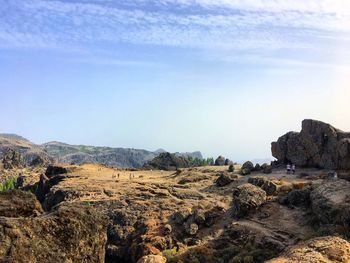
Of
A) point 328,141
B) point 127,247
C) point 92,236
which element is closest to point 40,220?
point 92,236

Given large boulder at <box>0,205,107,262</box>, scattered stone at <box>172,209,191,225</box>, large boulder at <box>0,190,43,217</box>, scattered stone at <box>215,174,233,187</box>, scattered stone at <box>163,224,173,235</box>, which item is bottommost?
scattered stone at <box>163,224,173,235</box>

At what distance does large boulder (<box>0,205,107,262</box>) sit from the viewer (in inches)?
471

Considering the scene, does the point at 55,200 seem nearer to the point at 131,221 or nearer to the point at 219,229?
the point at 131,221

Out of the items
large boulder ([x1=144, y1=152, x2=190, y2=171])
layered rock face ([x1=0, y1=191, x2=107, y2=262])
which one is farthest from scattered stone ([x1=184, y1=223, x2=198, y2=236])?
large boulder ([x1=144, y1=152, x2=190, y2=171])

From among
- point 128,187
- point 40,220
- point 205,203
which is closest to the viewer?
point 40,220

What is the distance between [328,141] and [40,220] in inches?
2208

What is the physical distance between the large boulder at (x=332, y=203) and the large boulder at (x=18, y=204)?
90.1ft

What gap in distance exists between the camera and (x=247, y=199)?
48875 millimetres

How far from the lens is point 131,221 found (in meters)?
55.3

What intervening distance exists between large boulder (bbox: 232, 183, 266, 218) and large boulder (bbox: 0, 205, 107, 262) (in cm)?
3599

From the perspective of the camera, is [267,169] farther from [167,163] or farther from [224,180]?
[167,163]

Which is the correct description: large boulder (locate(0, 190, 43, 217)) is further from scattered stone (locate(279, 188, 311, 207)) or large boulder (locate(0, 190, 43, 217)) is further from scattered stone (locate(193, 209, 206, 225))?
scattered stone (locate(279, 188, 311, 207))

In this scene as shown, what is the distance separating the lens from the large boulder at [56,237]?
39.2 ft

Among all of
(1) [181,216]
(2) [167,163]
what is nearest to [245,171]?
(1) [181,216]
